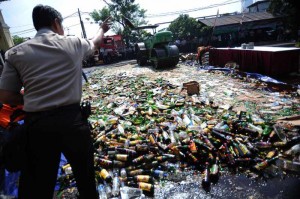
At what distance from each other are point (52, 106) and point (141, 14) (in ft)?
139

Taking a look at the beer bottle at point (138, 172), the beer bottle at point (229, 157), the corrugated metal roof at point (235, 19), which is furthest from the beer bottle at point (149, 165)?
the corrugated metal roof at point (235, 19)

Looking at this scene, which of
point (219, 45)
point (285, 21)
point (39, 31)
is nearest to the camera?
point (39, 31)

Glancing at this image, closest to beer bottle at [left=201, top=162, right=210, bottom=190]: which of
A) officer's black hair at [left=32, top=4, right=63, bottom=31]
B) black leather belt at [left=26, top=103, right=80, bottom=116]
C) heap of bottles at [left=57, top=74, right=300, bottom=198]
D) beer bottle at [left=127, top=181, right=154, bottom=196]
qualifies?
heap of bottles at [left=57, top=74, right=300, bottom=198]

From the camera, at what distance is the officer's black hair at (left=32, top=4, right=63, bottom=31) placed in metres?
1.85

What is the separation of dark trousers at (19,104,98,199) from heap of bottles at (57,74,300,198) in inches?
52.8

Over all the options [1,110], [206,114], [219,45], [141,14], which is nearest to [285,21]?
[219,45]

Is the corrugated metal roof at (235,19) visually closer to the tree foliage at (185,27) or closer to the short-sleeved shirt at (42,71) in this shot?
the tree foliage at (185,27)

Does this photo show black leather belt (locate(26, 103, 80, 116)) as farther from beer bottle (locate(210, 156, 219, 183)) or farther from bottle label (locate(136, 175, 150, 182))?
beer bottle (locate(210, 156, 219, 183))

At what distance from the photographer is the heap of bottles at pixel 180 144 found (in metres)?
3.38

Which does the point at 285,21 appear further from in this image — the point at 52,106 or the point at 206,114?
the point at 52,106

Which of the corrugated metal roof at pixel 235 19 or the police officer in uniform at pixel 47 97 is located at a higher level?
the corrugated metal roof at pixel 235 19

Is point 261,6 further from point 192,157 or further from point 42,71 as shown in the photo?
point 42,71

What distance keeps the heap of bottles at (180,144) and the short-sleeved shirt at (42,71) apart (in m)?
1.94

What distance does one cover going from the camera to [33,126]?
5.81ft
